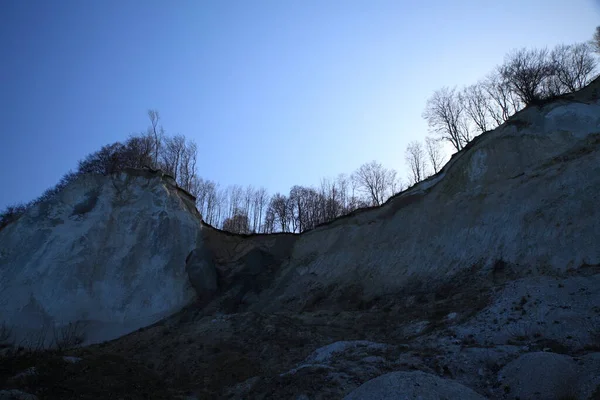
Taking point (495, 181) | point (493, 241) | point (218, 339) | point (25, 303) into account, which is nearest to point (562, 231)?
point (493, 241)

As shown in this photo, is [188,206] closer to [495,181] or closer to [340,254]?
[340,254]

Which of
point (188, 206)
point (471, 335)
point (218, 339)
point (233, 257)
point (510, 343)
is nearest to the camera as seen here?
point (510, 343)

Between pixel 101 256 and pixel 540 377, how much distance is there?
21.2 m

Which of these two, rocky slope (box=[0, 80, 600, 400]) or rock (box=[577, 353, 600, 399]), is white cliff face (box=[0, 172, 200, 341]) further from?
rock (box=[577, 353, 600, 399])

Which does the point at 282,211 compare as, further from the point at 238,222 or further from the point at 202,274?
the point at 202,274

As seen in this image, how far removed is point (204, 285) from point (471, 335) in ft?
47.0

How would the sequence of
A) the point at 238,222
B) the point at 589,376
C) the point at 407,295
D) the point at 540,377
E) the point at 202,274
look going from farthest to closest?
the point at 238,222 < the point at 202,274 < the point at 407,295 < the point at 540,377 < the point at 589,376

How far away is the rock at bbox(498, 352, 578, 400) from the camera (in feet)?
20.7

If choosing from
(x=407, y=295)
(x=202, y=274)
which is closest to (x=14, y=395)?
(x=407, y=295)

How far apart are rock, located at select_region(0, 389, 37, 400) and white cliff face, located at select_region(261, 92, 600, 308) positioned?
11473 millimetres

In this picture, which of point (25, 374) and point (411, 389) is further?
point (25, 374)

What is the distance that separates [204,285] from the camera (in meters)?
20.3

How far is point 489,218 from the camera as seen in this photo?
14.3 meters

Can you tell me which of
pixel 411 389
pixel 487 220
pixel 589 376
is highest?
pixel 487 220
